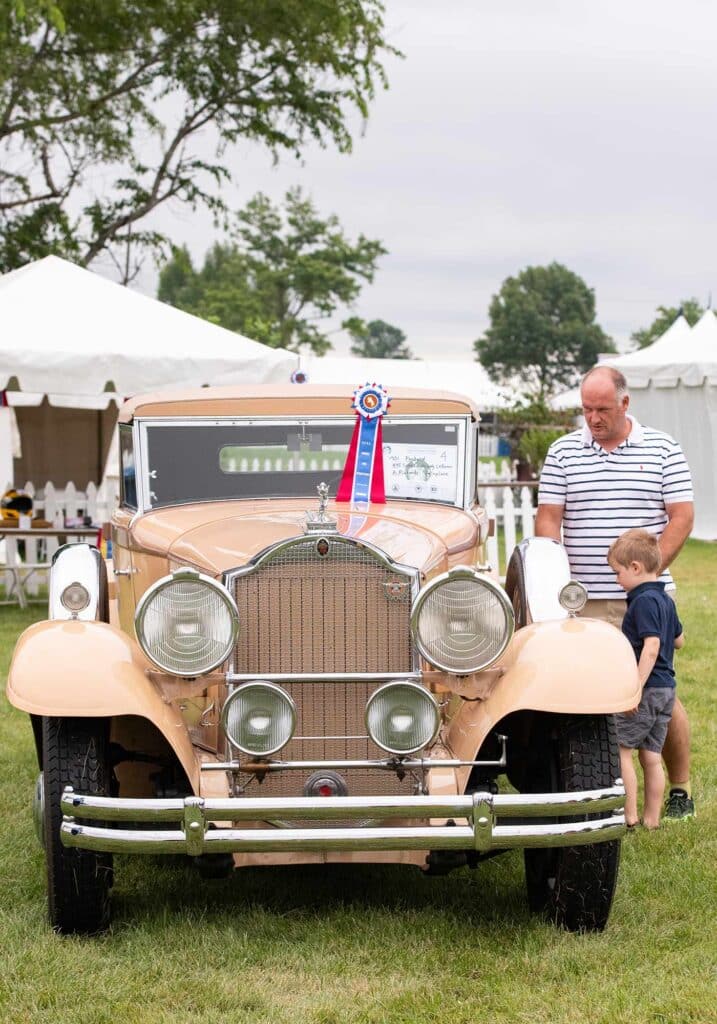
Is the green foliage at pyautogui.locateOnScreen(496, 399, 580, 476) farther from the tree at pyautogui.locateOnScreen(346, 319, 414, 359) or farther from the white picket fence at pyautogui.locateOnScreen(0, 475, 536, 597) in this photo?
the tree at pyautogui.locateOnScreen(346, 319, 414, 359)

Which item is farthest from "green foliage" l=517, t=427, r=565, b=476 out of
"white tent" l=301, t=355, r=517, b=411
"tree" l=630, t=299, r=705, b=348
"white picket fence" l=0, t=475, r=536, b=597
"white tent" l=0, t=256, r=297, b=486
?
"tree" l=630, t=299, r=705, b=348

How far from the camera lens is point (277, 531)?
4.38 meters

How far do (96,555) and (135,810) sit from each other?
150cm

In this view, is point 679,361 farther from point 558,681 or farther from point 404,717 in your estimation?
point 404,717

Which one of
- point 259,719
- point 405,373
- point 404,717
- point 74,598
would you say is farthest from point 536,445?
point 405,373

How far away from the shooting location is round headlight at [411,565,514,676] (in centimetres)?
381

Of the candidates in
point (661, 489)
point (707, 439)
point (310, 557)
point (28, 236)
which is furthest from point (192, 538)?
point (707, 439)

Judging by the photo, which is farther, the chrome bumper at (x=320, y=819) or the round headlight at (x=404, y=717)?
the round headlight at (x=404, y=717)

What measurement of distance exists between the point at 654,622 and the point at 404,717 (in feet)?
5.12

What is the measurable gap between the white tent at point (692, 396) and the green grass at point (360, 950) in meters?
13.7

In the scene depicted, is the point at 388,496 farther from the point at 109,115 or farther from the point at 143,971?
the point at 109,115

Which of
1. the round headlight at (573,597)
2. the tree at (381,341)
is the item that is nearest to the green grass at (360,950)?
the round headlight at (573,597)

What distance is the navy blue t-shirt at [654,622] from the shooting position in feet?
16.3

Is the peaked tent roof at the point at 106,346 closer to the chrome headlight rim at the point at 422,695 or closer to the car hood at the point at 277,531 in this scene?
the car hood at the point at 277,531
